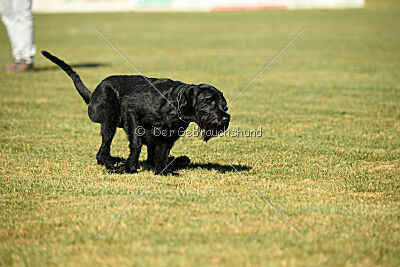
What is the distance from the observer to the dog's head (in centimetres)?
620

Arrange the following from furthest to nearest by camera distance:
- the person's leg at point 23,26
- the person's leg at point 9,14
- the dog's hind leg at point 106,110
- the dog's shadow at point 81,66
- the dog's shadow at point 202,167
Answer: the dog's shadow at point 81,66 → the person's leg at point 23,26 → the person's leg at point 9,14 → the dog's shadow at point 202,167 → the dog's hind leg at point 106,110

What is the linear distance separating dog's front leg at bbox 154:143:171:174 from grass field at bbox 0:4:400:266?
14cm

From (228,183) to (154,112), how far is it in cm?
119

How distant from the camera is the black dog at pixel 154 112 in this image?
6223 millimetres

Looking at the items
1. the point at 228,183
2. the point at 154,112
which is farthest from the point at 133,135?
the point at 228,183

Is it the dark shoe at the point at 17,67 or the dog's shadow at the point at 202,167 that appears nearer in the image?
the dog's shadow at the point at 202,167

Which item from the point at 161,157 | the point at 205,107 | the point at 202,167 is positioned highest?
the point at 205,107

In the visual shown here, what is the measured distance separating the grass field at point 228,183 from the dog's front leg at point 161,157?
14 centimetres

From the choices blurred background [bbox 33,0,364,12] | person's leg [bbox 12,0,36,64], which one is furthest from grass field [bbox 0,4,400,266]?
blurred background [bbox 33,0,364,12]

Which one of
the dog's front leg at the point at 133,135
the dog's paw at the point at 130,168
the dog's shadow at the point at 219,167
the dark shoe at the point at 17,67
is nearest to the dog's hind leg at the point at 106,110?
the dog's front leg at the point at 133,135

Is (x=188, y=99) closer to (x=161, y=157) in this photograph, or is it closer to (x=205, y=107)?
(x=205, y=107)

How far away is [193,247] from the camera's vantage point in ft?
14.8

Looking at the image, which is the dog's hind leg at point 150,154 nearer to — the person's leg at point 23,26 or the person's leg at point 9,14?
the person's leg at point 23,26

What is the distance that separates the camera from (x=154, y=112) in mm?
6406
